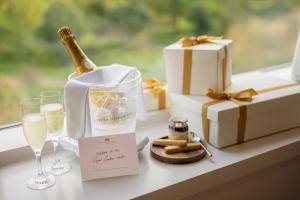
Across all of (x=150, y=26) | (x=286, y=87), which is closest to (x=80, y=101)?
(x=150, y=26)

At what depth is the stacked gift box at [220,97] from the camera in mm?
1034

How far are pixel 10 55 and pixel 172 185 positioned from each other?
0.59 m

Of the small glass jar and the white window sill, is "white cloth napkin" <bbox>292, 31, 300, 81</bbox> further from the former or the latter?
the small glass jar

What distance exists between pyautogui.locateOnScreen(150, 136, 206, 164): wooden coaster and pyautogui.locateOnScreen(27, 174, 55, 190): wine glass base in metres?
0.26

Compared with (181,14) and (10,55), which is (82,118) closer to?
(10,55)

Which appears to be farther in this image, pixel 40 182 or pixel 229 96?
pixel 229 96

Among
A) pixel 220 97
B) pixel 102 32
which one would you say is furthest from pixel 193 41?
pixel 102 32

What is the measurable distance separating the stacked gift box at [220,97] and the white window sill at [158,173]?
0.14ft

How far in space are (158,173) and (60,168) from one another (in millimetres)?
242

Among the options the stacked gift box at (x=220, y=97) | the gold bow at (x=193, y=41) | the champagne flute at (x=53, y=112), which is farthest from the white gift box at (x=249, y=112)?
the champagne flute at (x=53, y=112)

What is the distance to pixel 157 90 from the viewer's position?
121 centimetres

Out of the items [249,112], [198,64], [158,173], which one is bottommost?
[158,173]

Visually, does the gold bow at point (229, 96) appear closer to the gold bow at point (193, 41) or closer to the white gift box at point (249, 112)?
the white gift box at point (249, 112)

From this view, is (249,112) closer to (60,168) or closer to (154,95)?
(154,95)
